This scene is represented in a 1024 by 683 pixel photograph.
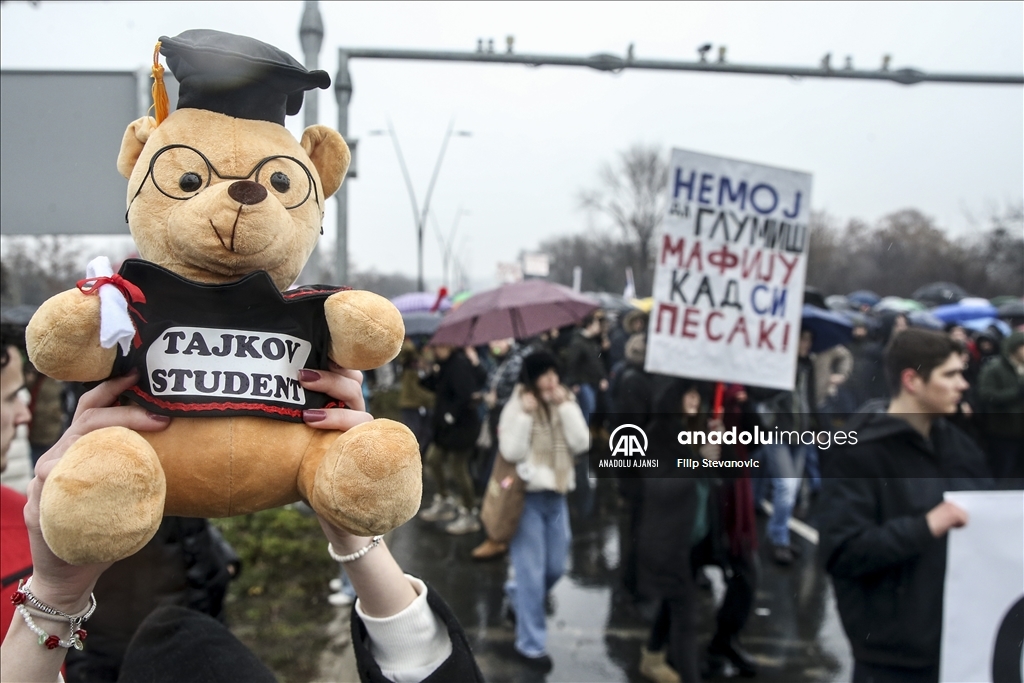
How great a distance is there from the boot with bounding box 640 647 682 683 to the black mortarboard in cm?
382

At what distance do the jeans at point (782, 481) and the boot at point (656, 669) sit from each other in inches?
81.8

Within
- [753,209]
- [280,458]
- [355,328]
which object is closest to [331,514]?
[280,458]

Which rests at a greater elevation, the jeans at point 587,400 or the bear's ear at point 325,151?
the bear's ear at point 325,151

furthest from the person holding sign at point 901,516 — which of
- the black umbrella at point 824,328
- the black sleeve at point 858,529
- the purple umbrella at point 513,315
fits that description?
the black umbrella at point 824,328

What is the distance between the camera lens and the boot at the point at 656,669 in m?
3.96

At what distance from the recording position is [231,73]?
3.68 ft

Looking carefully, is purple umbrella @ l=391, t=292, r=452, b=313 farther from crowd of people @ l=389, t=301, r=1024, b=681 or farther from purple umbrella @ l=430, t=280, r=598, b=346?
purple umbrella @ l=430, t=280, r=598, b=346

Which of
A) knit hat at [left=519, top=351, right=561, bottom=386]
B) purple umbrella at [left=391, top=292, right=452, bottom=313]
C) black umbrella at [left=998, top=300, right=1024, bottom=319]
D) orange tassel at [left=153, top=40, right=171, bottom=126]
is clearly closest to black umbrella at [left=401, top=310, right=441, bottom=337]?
purple umbrella at [left=391, top=292, right=452, bottom=313]

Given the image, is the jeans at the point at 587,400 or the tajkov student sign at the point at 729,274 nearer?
the tajkov student sign at the point at 729,274

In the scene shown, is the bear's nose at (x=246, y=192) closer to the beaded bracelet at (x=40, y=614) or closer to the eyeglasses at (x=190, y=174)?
the eyeglasses at (x=190, y=174)

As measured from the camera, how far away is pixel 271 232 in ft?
3.47

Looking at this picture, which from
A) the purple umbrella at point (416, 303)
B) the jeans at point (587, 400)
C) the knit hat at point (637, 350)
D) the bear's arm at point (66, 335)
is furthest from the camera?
the purple umbrella at point (416, 303)

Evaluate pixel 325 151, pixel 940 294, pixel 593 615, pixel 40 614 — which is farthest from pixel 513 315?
pixel 940 294

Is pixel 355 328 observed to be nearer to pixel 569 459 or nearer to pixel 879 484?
pixel 879 484
